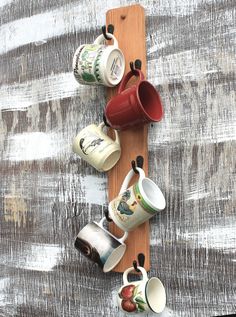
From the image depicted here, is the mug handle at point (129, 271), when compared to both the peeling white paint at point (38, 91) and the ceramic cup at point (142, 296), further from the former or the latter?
the peeling white paint at point (38, 91)

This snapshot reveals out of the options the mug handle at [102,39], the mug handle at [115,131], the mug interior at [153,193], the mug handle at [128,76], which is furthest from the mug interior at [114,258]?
the mug handle at [102,39]

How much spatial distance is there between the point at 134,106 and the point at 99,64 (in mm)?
132

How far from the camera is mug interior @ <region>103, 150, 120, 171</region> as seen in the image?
1.16 m

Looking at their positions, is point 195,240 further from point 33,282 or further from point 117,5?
point 117,5

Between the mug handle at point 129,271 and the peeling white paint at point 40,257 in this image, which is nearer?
the mug handle at point 129,271

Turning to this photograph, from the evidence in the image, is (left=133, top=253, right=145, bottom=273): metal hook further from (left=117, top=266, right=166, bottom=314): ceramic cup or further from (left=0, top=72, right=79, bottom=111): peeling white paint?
(left=0, top=72, right=79, bottom=111): peeling white paint

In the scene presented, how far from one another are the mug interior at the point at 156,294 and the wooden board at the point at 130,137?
1.7 inches

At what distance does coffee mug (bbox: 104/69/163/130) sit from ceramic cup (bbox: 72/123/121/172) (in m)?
0.04

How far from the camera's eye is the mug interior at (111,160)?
116 centimetres

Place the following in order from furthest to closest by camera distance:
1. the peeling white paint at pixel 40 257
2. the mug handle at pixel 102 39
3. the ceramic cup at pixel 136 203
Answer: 1. the peeling white paint at pixel 40 257
2. the mug handle at pixel 102 39
3. the ceramic cup at pixel 136 203

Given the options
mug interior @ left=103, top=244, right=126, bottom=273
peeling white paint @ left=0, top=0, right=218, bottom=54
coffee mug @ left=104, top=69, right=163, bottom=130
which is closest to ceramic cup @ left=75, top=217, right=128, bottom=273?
mug interior @ left=103, top=244, right=126, bottom=273

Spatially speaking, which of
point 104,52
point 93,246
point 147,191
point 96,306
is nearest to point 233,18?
point 104,52

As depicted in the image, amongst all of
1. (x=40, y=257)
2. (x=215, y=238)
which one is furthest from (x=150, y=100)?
(x=40, y=257)

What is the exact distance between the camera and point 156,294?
111cm
